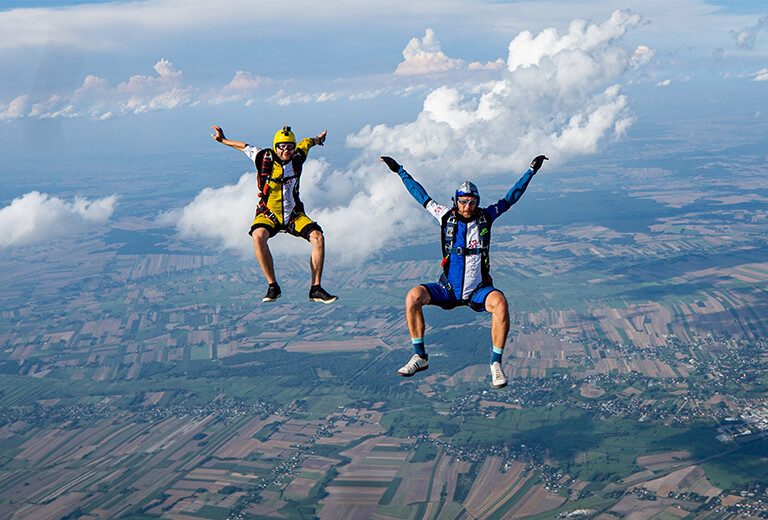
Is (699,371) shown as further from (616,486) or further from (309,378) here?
(309,378)

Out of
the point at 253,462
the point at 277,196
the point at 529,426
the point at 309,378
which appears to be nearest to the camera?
the point at 277,196

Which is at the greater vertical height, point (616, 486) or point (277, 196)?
point (277, 196)

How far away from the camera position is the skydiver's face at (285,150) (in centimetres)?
1841

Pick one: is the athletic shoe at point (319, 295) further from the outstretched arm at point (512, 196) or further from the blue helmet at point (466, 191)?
the outstretched arm at point (512, 196)

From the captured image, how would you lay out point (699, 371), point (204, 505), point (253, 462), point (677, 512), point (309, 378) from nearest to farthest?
1. point (677, 512)
2. point (204, 505)
3. point (253, 462)
4. point (699, 371)
5. point (309, 378)

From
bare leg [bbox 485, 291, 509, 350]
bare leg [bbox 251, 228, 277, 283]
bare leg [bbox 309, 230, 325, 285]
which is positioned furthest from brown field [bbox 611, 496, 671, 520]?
bare leg [bbox 251, 228, 277, 283]

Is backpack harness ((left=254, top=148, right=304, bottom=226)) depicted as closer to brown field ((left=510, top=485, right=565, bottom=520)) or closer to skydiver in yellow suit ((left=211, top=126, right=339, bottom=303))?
skydiver in yellow suit ((left=211, top=126, right=339, bottom=303))

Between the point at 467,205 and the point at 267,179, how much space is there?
657 centimetres

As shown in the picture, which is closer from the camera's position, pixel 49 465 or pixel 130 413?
pixel 49 465

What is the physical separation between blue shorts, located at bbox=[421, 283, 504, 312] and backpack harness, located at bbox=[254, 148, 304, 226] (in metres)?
5.26

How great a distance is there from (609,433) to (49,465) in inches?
5269

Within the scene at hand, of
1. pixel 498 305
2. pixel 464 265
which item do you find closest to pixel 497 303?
Result: pixel 498 305

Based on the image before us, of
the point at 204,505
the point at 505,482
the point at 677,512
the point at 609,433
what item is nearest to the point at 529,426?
the point at 609,433

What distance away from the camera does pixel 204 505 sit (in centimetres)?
11812
